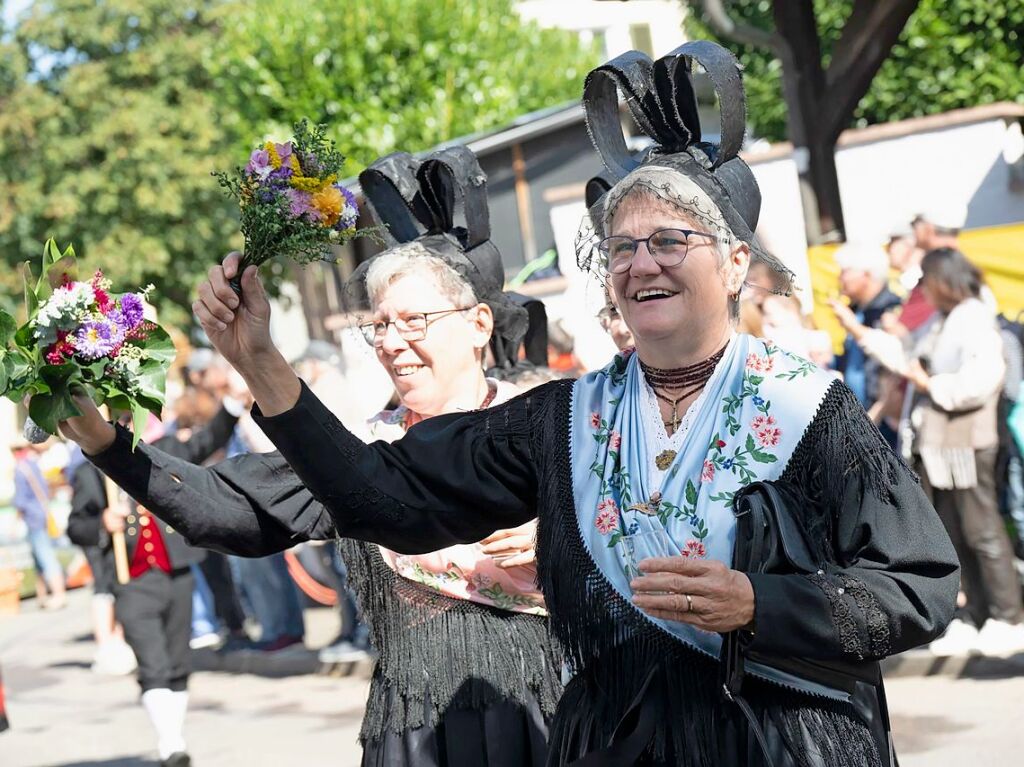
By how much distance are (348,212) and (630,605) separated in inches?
34.7

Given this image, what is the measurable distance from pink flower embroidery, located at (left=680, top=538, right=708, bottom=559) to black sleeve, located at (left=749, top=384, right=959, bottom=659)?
0.16 metres

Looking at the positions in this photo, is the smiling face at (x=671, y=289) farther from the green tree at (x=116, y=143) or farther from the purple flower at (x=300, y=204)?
the green tree at (x=116, y=143)

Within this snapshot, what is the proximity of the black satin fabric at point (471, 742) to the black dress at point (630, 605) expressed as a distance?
99cm

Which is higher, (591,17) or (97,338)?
(591,17)

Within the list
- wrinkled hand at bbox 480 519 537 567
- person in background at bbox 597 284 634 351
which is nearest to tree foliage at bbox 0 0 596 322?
person in background at bbox 597 284 634 351

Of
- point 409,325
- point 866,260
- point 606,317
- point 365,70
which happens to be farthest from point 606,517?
point 365,70

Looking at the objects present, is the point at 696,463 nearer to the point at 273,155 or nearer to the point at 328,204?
the point at 328,204

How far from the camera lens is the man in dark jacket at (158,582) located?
7707mm

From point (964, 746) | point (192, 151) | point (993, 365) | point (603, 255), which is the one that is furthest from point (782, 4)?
point (192, 151)

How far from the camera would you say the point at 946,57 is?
891 inches

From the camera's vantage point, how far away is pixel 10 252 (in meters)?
31.5

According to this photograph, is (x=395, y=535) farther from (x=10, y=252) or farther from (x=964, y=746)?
(x=10, y=252)

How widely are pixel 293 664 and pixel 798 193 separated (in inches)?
198

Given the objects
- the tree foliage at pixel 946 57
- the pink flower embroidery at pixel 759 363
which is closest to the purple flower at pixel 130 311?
the pink flower embroidery at pixel 759 363
